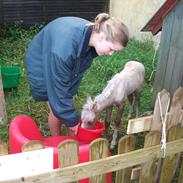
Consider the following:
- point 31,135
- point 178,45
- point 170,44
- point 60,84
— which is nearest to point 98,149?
point 60,84

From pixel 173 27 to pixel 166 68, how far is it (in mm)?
562

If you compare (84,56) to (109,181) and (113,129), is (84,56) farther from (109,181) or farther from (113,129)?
(113,129)

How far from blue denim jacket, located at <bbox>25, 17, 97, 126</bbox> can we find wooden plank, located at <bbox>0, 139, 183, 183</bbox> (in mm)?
697

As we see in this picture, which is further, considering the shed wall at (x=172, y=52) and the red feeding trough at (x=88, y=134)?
the shed wall at (x=172, y=52)

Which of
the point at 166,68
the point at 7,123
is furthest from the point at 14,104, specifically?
the point at 166,68

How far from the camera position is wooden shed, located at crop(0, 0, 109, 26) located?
8094 millimetres

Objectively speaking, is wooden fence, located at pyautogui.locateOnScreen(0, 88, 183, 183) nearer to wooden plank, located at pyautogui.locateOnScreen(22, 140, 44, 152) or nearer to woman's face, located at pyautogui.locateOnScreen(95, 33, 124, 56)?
wooden plank, located at pyautogui.locateOnScreen(22, 140, 44, 152)

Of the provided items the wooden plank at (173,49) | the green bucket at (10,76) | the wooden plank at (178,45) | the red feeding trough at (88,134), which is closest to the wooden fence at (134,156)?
the red feeding trough at (88,134)

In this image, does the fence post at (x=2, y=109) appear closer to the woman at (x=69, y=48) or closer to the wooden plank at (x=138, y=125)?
the woman at (x=69, y=48)

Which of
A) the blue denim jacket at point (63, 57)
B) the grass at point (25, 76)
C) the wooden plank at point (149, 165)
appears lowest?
the grass at point (25, 76)

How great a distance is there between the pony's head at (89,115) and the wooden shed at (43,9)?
189 inches

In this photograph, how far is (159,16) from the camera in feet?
16.2

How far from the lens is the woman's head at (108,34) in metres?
2.95

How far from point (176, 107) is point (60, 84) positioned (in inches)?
38.7
